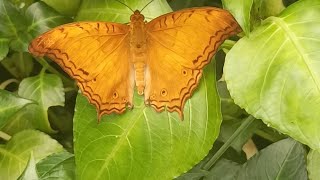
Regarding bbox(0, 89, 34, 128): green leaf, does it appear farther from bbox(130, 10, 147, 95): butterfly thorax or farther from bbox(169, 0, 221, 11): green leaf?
bbox(169, 0, 221, 11): green leaf

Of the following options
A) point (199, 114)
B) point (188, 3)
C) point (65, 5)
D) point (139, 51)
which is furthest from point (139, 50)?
point (188, 3)

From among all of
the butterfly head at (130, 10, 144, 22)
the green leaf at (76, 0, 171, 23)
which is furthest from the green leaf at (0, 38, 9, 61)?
the butterfly head at (130, 10, 144, 22)

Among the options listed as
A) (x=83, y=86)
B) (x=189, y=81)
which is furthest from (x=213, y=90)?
(x=83, y=86)

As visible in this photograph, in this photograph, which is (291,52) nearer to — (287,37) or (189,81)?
(287,37)

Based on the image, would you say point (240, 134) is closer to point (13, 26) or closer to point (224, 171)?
point (224, 171)

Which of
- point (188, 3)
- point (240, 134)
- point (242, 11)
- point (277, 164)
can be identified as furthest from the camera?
point (188, 3)

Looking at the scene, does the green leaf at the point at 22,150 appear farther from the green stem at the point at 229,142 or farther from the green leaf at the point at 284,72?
the green leaf at the point at 284,72
